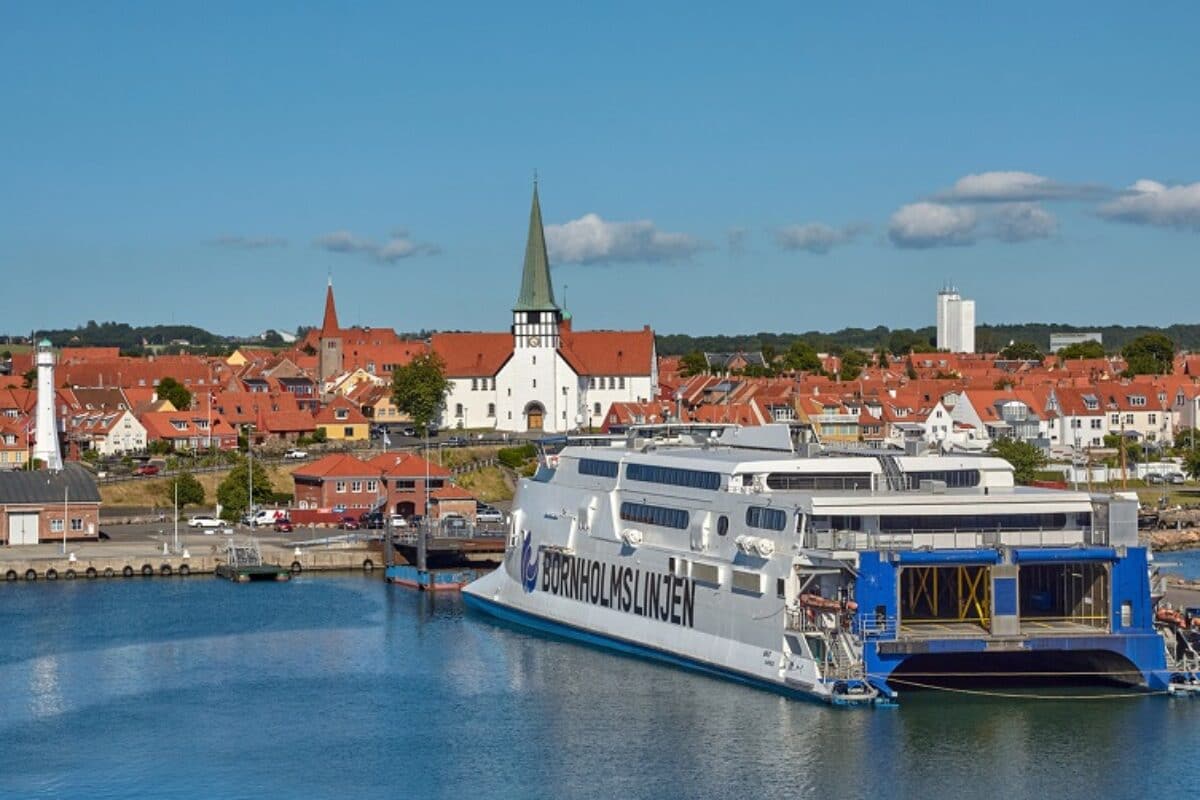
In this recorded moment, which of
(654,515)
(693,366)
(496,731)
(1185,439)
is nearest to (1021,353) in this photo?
(693,366)

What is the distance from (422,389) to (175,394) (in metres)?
13.7

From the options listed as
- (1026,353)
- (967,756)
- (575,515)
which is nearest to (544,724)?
(967,756)

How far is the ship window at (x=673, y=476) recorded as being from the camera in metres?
38.9

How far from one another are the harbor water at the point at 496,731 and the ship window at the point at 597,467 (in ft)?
13.3

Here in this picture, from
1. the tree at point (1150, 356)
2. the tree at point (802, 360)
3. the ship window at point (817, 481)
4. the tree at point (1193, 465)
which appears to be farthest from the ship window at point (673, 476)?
the tree at point (802, 360)

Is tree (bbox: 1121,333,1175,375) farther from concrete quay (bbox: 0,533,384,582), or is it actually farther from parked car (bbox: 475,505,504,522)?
concrete quay (bbox: 0,533,384,582)

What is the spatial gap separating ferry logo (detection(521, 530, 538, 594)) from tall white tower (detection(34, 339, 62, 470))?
3068cm

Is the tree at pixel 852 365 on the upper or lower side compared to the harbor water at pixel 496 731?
upper

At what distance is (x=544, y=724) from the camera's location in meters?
34.3

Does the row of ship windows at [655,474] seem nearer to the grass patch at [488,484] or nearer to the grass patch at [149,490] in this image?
the grass patch at [488,484]

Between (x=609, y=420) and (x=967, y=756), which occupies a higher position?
(x=609, y=420)

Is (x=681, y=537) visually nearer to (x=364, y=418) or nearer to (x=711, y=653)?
(x=711, y=653)

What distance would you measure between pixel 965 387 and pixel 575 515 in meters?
56.1

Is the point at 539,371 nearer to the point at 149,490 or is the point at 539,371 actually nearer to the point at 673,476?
the point at 149,490
